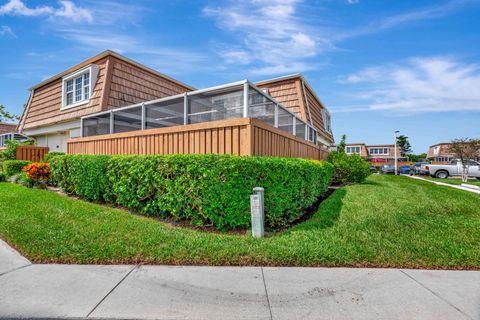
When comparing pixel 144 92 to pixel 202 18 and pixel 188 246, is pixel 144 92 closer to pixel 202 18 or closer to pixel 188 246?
pixel 202 18

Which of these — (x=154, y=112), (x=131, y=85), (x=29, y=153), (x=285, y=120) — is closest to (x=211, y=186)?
(x=154, y=112)

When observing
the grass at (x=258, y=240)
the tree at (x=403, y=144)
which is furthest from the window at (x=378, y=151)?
the grass at (x=258, y=240)

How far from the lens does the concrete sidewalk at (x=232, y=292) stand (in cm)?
227

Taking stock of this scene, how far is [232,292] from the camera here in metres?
2.62

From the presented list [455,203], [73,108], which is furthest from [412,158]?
[73,108]

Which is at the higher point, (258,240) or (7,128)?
(7,128)

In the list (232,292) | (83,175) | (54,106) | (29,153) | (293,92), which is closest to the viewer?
(232,292)

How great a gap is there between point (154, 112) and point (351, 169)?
28.5 feet

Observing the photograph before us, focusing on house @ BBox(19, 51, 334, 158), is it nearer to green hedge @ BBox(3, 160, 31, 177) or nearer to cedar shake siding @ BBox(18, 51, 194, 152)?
cedar shake siding @ BBox(18, 51, 194, 152)

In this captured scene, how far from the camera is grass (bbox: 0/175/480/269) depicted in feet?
11.0

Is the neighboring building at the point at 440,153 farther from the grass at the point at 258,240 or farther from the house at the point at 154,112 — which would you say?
the grass at the point at 258,240

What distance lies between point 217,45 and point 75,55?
8590 millimetres

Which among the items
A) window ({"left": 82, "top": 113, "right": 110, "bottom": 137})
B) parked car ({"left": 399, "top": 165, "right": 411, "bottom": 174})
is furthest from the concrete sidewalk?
parked car ({"left": 399, "top": 165, "right": 411, "bottom": 174})

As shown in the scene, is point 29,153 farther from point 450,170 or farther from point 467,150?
point 450,170
